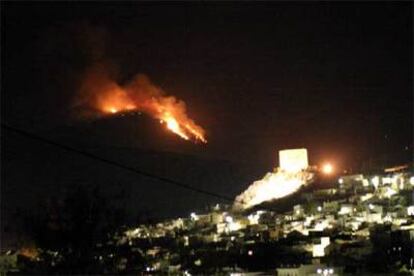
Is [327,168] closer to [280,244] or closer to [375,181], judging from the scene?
[375,181]

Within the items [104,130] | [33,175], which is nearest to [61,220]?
[33,175]

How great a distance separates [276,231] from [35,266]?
922cm

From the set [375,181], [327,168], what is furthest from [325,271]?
[327,168]

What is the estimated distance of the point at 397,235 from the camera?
12688 mm

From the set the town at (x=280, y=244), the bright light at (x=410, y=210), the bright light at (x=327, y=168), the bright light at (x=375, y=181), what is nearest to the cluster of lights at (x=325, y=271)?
the town at (x=280, y=244)

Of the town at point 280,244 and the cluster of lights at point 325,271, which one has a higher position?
the town at point 280,244

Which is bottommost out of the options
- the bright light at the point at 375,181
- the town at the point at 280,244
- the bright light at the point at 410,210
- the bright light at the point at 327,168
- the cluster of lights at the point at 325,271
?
the cluster of lights at the point at 325,271

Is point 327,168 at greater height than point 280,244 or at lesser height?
greater

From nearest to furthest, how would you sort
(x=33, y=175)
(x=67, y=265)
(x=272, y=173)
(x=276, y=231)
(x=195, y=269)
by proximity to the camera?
(x=67, y=265) < (x=195, y=269) < (x=276, y=231) < (x=33, y=175) < (x=272, y=173)

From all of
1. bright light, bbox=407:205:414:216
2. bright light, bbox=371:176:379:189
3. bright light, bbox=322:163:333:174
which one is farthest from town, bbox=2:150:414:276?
bright light, bbox=322:163:333:174

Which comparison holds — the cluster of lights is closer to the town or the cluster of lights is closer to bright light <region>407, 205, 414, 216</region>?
the town

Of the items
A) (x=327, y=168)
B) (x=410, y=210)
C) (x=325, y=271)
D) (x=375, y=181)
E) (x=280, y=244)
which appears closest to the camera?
(x=325, y=271)

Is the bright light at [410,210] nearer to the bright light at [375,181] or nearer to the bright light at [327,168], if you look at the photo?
the bright light at [375,181]

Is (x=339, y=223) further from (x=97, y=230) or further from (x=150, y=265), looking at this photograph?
(x=97, y=230)
